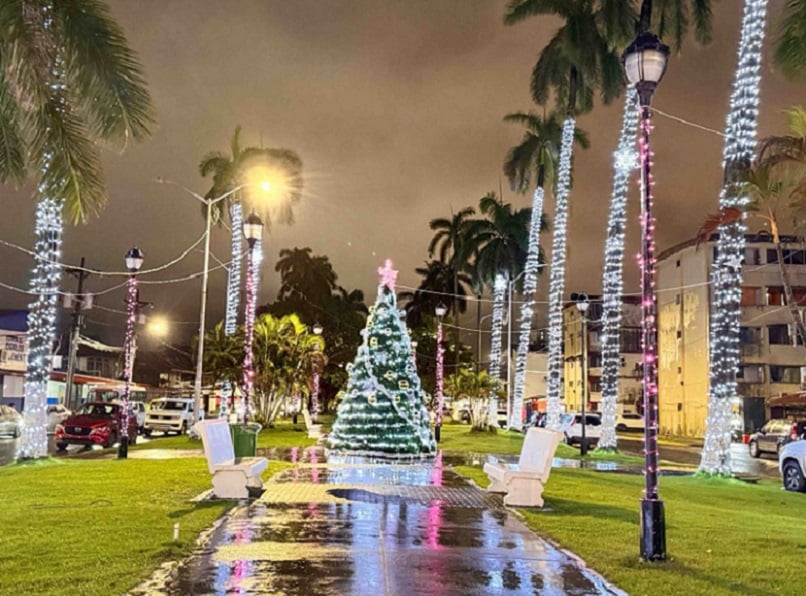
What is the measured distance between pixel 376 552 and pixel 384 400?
1284 centimetres

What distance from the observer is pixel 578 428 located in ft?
125

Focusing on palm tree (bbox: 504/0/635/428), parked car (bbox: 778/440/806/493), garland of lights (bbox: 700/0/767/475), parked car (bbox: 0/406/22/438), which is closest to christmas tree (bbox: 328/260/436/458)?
garland of lights (bbox: 700/0/767/475)

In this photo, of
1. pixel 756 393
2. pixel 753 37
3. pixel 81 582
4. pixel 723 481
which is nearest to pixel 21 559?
pixel 81 582

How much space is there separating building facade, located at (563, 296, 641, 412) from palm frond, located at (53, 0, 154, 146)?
2630 inches

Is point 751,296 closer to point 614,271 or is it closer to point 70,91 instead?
point 614,271

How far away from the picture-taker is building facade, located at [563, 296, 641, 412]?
8006 cm

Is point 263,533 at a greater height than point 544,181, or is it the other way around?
point 544,181

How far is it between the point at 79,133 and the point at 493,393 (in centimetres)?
3600

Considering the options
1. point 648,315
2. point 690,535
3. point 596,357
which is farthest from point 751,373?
point 648,315

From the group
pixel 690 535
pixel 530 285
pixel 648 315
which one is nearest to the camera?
pixel 648 315

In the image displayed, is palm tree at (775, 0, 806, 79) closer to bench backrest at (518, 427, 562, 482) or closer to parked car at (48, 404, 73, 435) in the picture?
bench backrest at (518, 427, 562, 482)

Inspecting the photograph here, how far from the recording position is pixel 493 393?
45.4 meters

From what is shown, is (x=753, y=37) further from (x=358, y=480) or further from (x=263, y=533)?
(x=263, y=533)

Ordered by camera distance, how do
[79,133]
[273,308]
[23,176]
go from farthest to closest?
1. [273,308]
2. [23,176]
3. [79,133]
